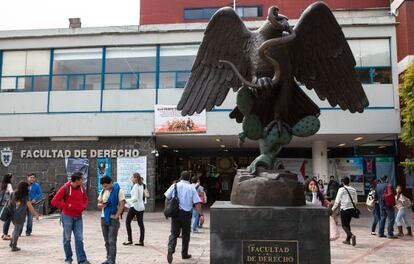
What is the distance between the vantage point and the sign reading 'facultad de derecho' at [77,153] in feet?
56.9

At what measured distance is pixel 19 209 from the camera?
8688 millimetres

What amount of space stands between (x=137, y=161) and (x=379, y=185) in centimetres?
976

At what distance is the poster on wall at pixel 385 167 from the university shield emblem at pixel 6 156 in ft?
57.5

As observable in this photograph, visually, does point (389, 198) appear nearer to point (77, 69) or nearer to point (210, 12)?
point (77, 69)

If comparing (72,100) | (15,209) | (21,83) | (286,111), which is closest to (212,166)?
(72,100)

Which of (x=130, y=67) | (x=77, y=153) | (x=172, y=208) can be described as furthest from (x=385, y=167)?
(x=172, y=208)

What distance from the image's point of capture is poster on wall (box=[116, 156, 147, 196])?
56.3ft

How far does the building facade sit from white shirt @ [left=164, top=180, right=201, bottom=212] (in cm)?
853

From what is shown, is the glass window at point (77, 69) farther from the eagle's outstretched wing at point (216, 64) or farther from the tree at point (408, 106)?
the eagle's outstretched wing at point (216, 64)

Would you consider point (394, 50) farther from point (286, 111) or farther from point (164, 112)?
point (286, 111)

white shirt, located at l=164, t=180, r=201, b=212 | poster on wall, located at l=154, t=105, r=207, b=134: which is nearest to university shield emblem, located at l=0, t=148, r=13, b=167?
poster on wall, located at l=154, t=105, r=207, b=134

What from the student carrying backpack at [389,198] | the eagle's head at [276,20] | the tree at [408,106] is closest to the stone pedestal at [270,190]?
the eagle's head at [276,20]

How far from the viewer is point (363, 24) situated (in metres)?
16.7

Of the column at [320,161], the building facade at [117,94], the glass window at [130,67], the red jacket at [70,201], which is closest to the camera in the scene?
the red jacket at [70,201]
